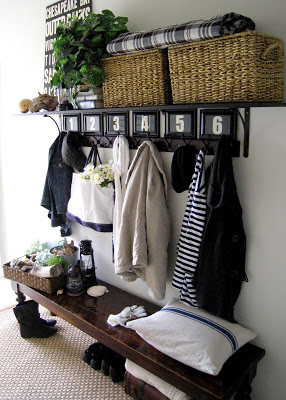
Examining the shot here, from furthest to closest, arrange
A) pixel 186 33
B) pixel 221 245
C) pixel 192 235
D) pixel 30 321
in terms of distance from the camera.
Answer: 1. pixel 30 321
2. pixel 192 235
3. pixel 221 245
4. pixel 186 33

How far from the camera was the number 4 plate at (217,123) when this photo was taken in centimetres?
174

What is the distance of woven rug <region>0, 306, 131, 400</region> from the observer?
2102 mm

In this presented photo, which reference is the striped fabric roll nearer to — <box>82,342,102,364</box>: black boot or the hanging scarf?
the hanging scarf

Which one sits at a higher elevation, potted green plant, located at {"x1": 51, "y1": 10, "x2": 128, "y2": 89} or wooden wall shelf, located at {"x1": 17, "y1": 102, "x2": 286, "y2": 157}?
potted green plant, located at {"x1": 51, "y1": 10, "x2": 128, "y2": 89}

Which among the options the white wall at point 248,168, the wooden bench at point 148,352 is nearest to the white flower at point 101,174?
the white wall at point 248,168

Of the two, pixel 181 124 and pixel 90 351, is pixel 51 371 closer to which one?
pixel 90 351

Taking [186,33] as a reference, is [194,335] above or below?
below

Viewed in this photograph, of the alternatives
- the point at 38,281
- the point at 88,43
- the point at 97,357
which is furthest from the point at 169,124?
the point at 97,357

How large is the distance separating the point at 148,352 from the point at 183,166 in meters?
0.92

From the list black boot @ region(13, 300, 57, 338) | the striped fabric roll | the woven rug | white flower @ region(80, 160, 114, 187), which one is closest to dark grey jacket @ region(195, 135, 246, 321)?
the striped fabric roll

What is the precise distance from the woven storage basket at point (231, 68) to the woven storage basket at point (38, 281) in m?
1.43

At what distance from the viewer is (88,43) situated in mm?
2043

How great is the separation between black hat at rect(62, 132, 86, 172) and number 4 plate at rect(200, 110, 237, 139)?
3.19ft

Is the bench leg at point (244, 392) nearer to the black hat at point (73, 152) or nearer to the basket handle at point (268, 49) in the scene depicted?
the basket handle at point (268, 49)
